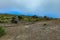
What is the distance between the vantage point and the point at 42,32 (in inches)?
799

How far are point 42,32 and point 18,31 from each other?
2.51 m

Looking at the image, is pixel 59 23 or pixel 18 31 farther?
pixel 59 23

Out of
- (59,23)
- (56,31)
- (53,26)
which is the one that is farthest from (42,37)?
(59,23)

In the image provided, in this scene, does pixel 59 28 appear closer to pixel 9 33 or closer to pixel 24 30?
pixel 24 30

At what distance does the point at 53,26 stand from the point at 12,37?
4694 mm

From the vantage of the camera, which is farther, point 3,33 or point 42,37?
point 3,33

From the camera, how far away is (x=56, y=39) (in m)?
18.7

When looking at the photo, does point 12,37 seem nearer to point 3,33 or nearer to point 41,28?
point 3,33

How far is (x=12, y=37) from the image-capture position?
19875mm

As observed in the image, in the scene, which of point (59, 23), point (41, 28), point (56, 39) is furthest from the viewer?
point (59, 23)

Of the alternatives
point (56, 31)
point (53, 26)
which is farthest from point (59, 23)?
point (56, 31)

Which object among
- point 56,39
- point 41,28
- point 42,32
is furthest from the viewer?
point 41,28

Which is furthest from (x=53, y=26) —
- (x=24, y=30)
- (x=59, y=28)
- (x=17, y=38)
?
(x=17, y=38)

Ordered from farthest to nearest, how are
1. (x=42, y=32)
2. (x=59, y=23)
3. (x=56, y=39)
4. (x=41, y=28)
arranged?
(x=59, y=23), (x=41, y=28), (x=42, y=32), (x=56, y=39)
